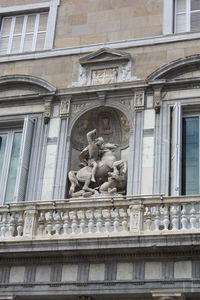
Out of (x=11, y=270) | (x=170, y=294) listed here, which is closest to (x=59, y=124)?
(x=11, y=270)

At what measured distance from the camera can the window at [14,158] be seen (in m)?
19.3

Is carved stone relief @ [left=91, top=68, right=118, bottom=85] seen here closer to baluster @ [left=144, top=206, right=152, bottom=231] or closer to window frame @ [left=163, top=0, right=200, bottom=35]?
window frame @ [left=163, top=0, right=200, bottom=35]

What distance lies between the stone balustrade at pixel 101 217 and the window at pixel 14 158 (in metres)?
1.46

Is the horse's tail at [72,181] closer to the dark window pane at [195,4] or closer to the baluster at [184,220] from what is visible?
the baluster at [184,220]

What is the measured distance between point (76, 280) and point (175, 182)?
371 centimetres

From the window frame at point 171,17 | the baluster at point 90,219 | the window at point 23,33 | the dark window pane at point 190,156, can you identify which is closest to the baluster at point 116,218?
the baluster at point 90,219

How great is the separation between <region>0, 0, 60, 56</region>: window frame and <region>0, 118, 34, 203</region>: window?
2.90m

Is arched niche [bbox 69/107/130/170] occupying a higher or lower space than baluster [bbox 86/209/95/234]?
higher

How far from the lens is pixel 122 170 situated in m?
18.9

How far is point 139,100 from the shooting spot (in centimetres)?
1959

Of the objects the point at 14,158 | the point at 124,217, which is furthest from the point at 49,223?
the point at 14,158

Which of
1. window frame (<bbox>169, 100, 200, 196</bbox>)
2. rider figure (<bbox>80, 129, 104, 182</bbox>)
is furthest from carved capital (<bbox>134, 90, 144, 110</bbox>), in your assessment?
rider figure (<bbox>80, 129, 104, 182</bbox>)

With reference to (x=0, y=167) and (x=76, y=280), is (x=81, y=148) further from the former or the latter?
(x=76, y=280)

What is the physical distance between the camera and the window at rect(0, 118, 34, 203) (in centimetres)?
1928
